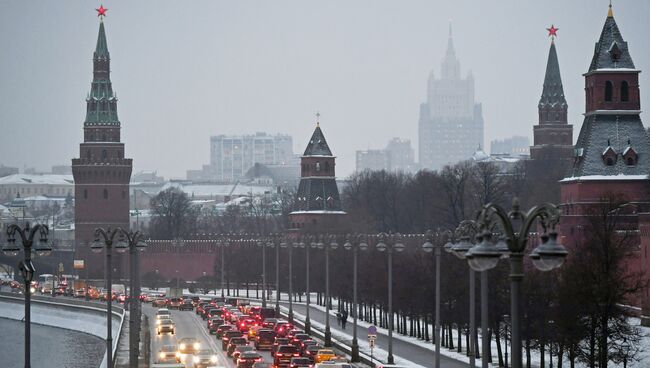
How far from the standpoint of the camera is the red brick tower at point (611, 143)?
86250 mm

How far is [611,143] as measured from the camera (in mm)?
86438

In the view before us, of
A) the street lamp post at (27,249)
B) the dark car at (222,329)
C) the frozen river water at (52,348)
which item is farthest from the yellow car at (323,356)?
the frozen river water at (52,348)

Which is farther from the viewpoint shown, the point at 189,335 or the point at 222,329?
the point at 189,335

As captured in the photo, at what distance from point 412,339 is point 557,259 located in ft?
175

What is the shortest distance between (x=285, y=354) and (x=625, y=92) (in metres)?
36.3

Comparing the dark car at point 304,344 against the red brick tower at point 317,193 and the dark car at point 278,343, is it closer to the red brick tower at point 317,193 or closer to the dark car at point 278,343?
the dark car at point 278,343

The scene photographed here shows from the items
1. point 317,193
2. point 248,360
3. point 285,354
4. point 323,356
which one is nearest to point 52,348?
point 317,193

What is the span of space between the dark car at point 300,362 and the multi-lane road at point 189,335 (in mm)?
3373

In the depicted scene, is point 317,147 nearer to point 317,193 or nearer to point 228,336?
point 317,193

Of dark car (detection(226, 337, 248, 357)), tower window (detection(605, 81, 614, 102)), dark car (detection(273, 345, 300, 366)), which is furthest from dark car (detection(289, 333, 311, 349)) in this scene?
tower window (detection(605, 81, 614, 102))

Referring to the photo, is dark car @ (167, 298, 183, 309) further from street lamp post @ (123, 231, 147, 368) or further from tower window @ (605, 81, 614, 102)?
street lamp post @ (123, 231, 147, 368)

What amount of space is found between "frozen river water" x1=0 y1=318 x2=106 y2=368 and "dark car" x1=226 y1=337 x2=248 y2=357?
18.8 metres

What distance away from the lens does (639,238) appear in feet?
267

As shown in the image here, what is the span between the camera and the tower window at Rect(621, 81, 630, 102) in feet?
286
